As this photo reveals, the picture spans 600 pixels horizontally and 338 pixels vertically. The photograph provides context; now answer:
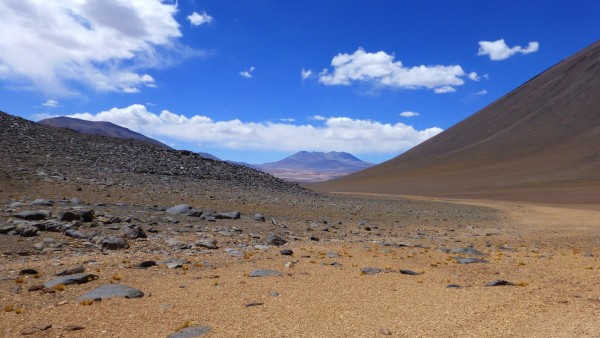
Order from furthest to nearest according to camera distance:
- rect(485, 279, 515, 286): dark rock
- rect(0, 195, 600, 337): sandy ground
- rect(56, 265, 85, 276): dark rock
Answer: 1. rect(485, 279, 515, 286): dark rock
2. rect(56, 265, 85, 276): dark rock
3. rect(0, 195, 600, 337): sandy ground

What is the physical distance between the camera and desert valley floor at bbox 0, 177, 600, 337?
293 inches

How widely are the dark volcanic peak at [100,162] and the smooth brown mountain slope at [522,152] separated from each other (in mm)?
42354

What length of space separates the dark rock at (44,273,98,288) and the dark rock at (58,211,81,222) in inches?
229

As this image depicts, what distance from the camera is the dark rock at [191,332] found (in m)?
6.89

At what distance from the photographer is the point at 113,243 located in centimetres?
1290

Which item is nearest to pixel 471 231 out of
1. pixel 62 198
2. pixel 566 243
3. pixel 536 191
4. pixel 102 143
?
pixel 566 243

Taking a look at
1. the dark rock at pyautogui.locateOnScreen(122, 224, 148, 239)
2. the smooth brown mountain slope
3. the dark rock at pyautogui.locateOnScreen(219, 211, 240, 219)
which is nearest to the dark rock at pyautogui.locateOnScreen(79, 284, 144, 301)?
the dark rock at pyautogui.locateOnScreen(122, 224, 148, 239)

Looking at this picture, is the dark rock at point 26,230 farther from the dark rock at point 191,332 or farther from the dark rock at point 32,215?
the dark rock at point 191,332

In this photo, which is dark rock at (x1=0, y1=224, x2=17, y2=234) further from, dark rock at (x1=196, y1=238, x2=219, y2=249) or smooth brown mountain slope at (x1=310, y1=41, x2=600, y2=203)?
smooth brown mountain slope at (x1=310, y1=41, x2=600, y2=203)

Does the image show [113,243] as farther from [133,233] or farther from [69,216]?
[69,216]

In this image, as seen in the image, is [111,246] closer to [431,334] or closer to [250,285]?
[250,285]

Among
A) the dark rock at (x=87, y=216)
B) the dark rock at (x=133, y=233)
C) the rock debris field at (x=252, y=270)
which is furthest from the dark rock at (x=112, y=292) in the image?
the dark rock at (x=87, y=216)

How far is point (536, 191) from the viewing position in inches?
2808

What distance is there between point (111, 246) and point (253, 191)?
18.4m
